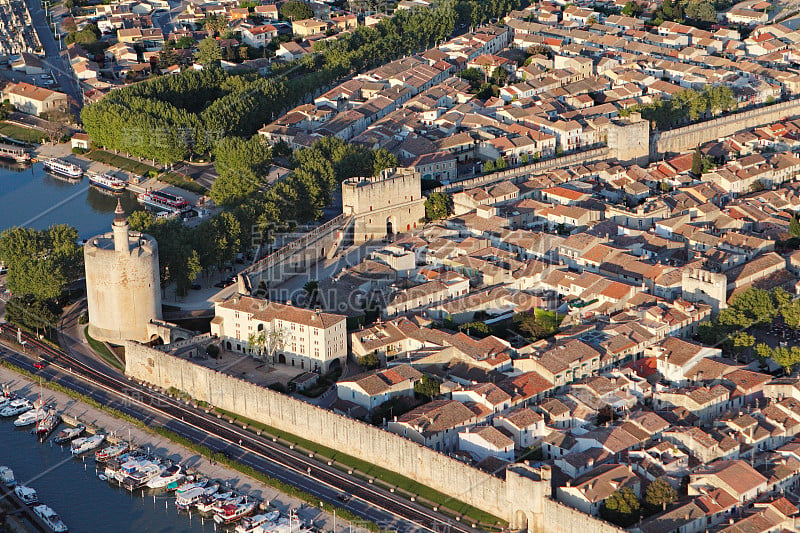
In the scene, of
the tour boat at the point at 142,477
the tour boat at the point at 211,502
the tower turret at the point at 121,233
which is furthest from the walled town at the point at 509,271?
the tour boat at the point at 142,477

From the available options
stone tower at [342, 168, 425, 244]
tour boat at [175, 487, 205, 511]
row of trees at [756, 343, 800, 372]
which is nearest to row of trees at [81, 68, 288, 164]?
stone tower at [342, 168, 425, 244]

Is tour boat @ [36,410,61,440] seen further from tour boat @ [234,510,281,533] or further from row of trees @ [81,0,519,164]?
row of trees @ [81,0,519,164]

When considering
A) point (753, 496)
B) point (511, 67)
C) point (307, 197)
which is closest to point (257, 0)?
point (511, 67)

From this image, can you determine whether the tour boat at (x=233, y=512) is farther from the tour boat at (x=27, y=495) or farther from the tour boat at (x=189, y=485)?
the tour boat at (x=27, y=495)

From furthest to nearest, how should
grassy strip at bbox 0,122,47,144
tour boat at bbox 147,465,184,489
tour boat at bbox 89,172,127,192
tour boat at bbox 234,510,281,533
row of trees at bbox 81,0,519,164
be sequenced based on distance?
grassy strip at bbox 0,122,47,144, row of trees at bbox 81,0,519,164, tour boat at bbox 89,172,127,192, tour boat at bbox 147,465,184,489, tour boat at bbox 234,510,281,533

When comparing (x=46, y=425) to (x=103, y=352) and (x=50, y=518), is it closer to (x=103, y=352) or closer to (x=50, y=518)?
(x=103, y=352)

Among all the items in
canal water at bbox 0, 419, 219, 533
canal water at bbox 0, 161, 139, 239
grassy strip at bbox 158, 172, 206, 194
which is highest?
canal water at bbox 0, 419, 219, 533

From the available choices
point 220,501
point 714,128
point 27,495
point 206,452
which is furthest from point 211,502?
point 714,128
